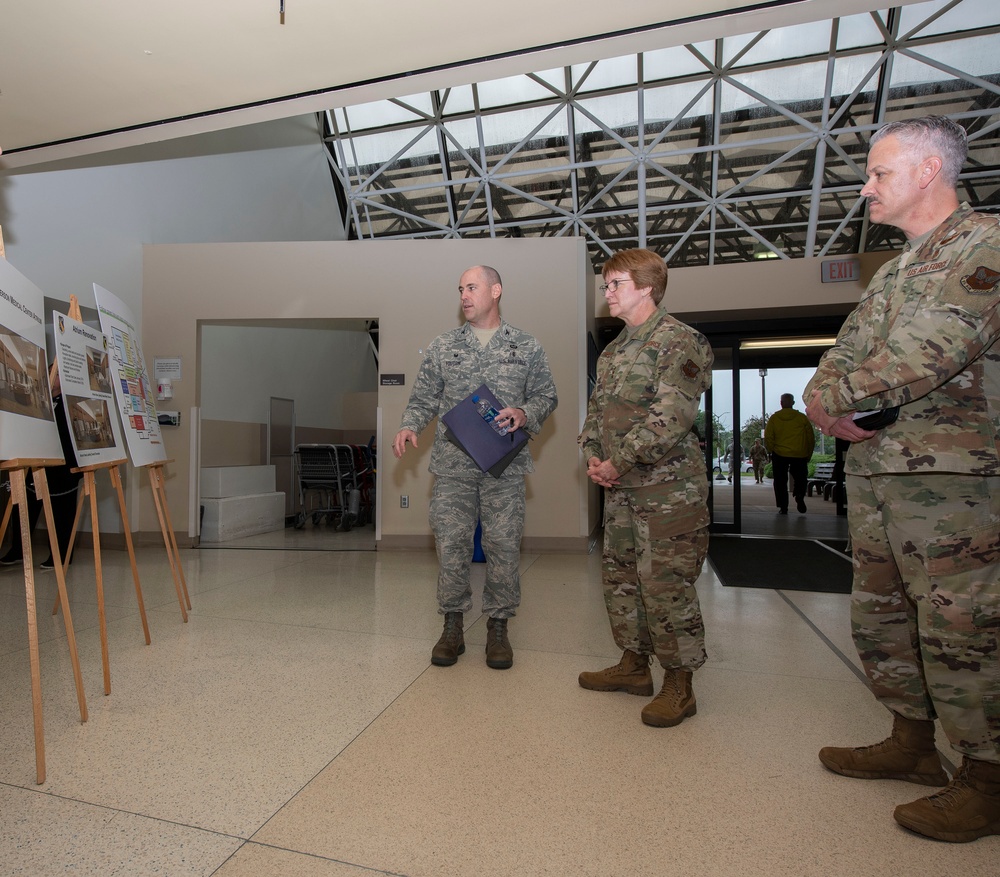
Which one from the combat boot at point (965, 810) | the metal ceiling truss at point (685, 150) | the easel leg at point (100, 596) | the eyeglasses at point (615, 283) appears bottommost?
the combat boot at point (965, 810)

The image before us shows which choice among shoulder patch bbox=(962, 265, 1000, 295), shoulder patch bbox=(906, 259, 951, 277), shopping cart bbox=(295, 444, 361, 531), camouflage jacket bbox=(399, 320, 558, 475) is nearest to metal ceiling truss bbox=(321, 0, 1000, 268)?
shopping cart bbox=(295, 444, 361, 531)

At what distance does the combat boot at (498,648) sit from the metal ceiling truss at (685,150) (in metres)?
11.3

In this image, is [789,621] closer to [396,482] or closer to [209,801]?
[209,801]

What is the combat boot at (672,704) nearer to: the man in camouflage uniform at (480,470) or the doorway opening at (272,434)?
the man in camouflage uniform at (480,470)

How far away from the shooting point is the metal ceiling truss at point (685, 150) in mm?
11477

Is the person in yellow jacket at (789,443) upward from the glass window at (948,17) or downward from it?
downward

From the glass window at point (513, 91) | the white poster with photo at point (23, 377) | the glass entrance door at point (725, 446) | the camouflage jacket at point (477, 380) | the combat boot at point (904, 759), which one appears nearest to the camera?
the combat boot at point (904, 759)

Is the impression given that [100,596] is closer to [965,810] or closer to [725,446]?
[965,810]

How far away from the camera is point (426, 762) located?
1.77 metres

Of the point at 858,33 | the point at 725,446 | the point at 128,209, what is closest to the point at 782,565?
the point at 725,446

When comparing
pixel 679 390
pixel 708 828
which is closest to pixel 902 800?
pixel 708 828

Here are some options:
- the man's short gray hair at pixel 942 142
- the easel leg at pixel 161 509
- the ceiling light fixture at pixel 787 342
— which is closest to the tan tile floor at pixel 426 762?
the easel leg at pixel 161 509

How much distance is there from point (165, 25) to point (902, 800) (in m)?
4.16

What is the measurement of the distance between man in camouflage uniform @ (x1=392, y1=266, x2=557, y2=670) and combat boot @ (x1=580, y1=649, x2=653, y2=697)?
0.43 meters
